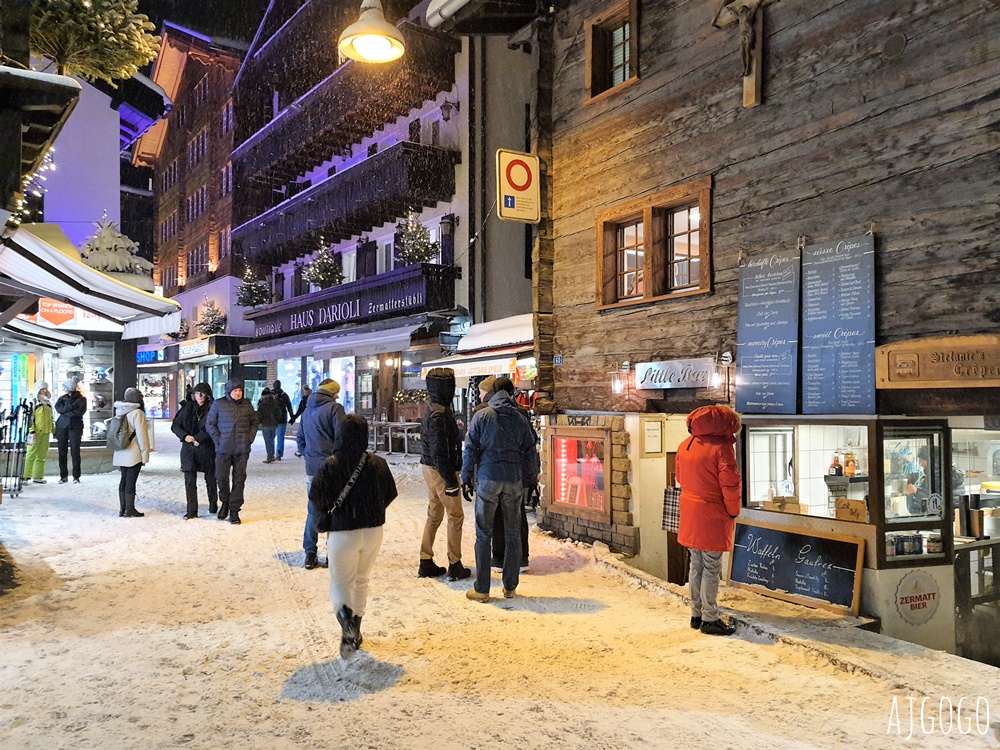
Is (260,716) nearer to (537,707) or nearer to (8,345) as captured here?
(537,707)

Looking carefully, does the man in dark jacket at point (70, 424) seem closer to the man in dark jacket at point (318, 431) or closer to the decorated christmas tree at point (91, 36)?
the man in dark jacket at point (318, 431)

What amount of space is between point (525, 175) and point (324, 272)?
15489 millimetres

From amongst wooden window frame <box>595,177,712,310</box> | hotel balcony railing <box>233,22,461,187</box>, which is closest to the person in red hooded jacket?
wooden window frame <box>595,177,712,310</box>

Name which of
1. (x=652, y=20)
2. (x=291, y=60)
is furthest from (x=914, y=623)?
(x=291, y=60)

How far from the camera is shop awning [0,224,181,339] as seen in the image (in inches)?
300

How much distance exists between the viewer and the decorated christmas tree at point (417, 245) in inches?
772

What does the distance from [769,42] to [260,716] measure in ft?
24.2

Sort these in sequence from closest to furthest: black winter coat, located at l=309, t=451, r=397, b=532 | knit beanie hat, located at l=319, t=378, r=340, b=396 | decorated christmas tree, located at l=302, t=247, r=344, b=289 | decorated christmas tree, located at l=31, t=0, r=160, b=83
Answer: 1. black winter coat, located at l=309, t=451, r=397, b=532
2. decorated christmas tree, located at l=31, t=0, r=160, b=83
3. knit beanie hat, located at l=319, t=378, r=340, b=396
4. decorated christmas tree, located at l=302, t=247, r=344, b=289

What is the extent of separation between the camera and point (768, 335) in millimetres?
7180

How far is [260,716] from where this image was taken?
4266 millimetres

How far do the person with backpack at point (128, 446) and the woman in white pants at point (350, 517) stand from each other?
23.1ft

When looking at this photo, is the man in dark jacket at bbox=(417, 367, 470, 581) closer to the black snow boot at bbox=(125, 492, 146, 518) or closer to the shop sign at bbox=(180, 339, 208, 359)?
the black snow boot at bbox=(125, 492, 146, 518)

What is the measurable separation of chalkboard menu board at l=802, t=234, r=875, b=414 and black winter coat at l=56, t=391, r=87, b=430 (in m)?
13.0

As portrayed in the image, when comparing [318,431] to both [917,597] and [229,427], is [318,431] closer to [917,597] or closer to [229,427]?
[229,427]
